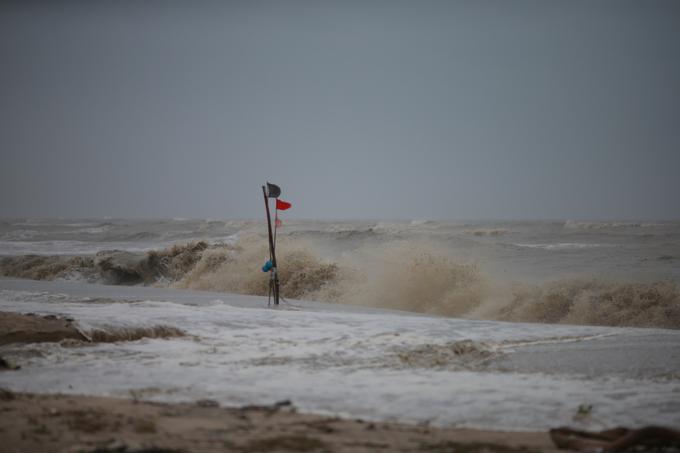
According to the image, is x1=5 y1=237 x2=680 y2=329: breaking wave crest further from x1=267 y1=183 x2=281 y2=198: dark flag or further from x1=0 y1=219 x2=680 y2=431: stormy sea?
x1=267 y1=183 x2=281 y2=198: dark flag

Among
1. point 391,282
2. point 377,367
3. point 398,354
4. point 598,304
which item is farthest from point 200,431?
point 391,282

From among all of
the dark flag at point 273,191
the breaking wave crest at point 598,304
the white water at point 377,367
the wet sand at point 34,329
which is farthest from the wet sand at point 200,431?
the breaking wave crest at point 598,304

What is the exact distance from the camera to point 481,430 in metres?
3.60

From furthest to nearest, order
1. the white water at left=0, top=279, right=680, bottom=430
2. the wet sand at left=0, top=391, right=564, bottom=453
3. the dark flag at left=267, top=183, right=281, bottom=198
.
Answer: the dark flag at left=267, top=183, right=281, bottom=198
the white water at left=0, top=279, right=680, bottom=430
the wet sand at left=0, top=391, right=564, bottom=453

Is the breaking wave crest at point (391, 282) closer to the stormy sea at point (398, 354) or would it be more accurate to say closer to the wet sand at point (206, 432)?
the stormy sea at point (398, 354)

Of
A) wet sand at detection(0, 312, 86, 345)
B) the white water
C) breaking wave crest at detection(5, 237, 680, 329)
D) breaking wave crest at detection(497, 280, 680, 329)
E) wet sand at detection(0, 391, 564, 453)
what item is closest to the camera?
wet sand at detection(0, 391, 564, 453)

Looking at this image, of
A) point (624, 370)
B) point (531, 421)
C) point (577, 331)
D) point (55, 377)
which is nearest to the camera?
point (531, 421)

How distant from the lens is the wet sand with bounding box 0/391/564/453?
3.14m

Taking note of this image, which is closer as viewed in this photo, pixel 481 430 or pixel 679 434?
pixel 679 434

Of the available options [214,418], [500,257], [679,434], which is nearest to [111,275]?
[500,257]

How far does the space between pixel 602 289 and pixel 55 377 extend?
11279 millimetres

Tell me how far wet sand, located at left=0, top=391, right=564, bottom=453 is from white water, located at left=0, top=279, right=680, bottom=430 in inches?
10.5

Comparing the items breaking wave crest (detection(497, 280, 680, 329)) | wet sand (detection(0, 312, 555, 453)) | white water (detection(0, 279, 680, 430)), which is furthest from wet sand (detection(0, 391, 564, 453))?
breaking wave crest (detection(497, 280, 680, 329))

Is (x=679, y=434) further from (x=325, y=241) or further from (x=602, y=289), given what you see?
(x=325, y=241)
